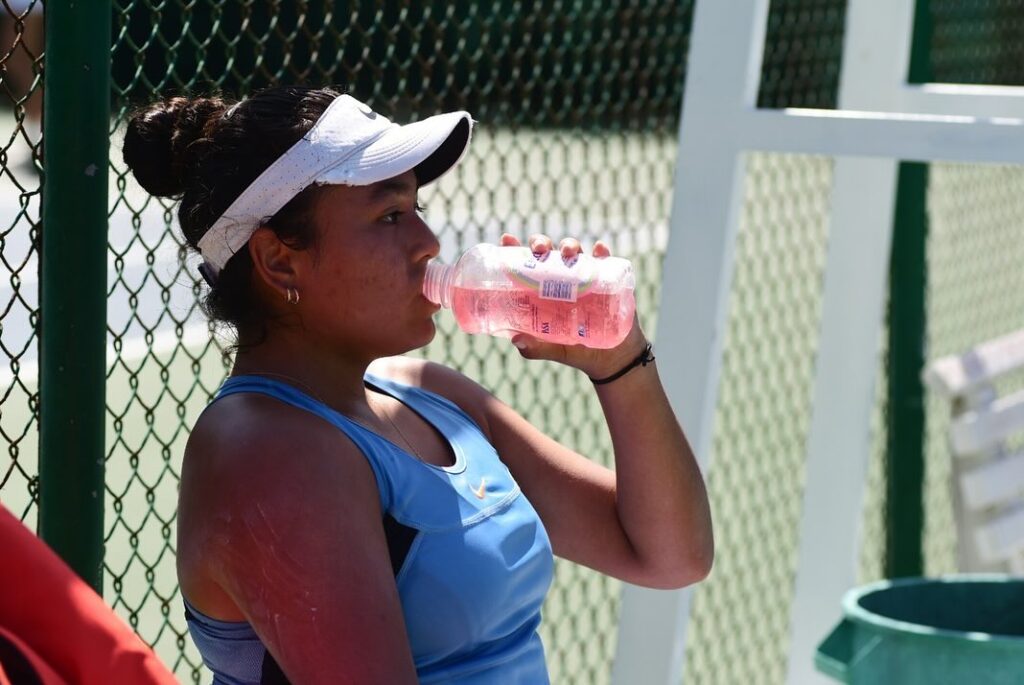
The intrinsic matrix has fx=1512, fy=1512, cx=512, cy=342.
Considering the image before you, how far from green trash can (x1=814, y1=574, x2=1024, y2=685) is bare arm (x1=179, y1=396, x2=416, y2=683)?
132 cm

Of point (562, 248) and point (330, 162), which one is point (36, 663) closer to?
point (330, 162)

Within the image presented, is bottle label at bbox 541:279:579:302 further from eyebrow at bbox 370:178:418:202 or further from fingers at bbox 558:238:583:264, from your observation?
eyebrow at bbox 370:178:418:202

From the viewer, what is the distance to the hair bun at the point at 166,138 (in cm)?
197

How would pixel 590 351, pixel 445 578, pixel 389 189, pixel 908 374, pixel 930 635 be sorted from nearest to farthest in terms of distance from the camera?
pixel 445 578
pixel 389 189
pixel 590 351
pixel 930 635
pixel 908 374

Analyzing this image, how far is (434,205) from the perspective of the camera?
11.1m

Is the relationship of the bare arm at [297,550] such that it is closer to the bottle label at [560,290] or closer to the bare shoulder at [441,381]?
the bottle label at [560,290]

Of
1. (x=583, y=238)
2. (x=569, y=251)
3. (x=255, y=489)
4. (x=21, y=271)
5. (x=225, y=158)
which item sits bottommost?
(x=583, y=238)

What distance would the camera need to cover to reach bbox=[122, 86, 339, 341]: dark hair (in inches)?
75.0

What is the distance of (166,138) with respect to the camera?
78.5 inches

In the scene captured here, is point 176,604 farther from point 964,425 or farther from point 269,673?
point 269,673

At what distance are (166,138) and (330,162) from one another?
0.25 metres

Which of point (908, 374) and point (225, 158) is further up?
point (225, 158)

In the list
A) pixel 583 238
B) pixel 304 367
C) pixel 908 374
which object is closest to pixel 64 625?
pixel 304 367

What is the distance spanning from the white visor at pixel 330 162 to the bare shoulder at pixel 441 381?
39 cm
